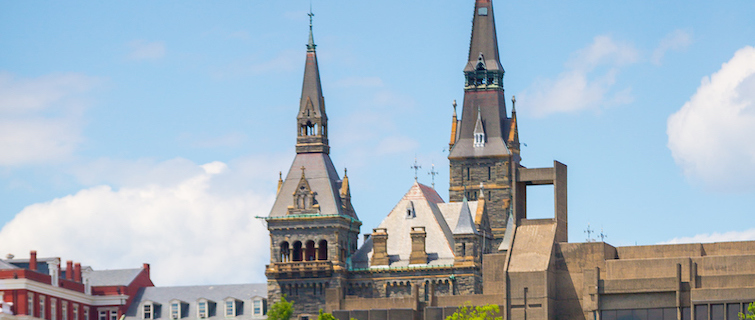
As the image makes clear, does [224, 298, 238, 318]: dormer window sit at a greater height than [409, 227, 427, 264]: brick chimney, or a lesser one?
lesser

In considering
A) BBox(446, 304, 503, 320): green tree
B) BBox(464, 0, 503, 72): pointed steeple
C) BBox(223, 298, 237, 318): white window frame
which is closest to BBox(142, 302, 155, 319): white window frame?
BBox(223, 298, 237, 318): white window frame

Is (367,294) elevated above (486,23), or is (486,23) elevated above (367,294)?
(486,23)

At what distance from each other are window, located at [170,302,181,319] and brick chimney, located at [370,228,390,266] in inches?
869

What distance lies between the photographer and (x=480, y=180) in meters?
184

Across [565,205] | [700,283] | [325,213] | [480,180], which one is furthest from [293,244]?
[700,283]

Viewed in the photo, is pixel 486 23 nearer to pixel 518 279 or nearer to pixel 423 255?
pixel 423 255

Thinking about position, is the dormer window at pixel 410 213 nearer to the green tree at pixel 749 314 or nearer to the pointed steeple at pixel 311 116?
the pointed steeple at pixel 311 116

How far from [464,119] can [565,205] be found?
188ft

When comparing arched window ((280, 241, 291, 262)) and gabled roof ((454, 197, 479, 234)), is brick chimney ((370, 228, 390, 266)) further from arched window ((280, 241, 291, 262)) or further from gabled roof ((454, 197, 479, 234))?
arched window ((280, 241, 291, 262))

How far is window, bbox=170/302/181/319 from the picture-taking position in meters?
179

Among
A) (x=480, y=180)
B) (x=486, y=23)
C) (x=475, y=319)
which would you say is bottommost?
(x=475, y=319)

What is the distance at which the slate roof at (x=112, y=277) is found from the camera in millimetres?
182000

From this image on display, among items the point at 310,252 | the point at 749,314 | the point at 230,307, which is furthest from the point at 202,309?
the point at 749,314

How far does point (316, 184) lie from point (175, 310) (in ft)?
67.7
